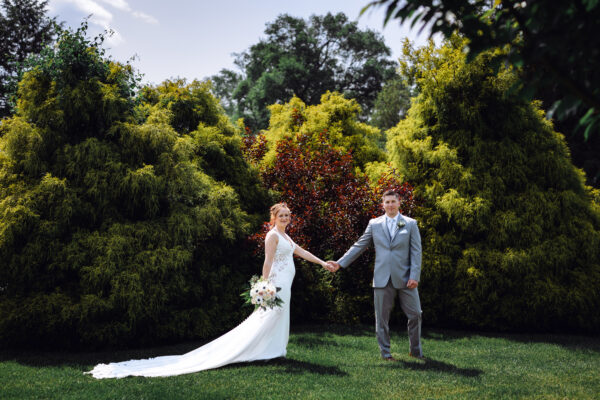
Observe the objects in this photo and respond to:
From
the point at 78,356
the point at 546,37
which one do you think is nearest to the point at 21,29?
the point at 78,356

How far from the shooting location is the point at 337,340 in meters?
8.07

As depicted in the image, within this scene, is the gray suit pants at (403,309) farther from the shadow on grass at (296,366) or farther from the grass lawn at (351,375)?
the shadow on grass at (296,366)

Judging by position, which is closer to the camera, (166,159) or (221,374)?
(221,374)

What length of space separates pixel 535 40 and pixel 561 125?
12928 mm

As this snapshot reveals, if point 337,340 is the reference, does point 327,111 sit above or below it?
above

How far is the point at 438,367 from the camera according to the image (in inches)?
243

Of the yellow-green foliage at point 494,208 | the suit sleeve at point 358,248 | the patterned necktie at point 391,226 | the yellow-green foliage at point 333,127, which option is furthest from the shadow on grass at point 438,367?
the yellow-green foliage at point 333,127

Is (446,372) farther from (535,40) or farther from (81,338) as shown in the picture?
(81,338)

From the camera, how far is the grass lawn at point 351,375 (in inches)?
198

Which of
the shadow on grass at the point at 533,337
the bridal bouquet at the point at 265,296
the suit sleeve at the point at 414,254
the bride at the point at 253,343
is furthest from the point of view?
the shadow on grass at the point at 533,337

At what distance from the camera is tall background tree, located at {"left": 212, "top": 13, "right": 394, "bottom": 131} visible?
32.4 meters

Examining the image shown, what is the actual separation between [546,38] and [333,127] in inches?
416

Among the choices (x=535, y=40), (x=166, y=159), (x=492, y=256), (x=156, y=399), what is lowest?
(x=156, y=399)

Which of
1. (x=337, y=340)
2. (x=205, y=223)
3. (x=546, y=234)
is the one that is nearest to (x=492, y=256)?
(x=546, y=234)
